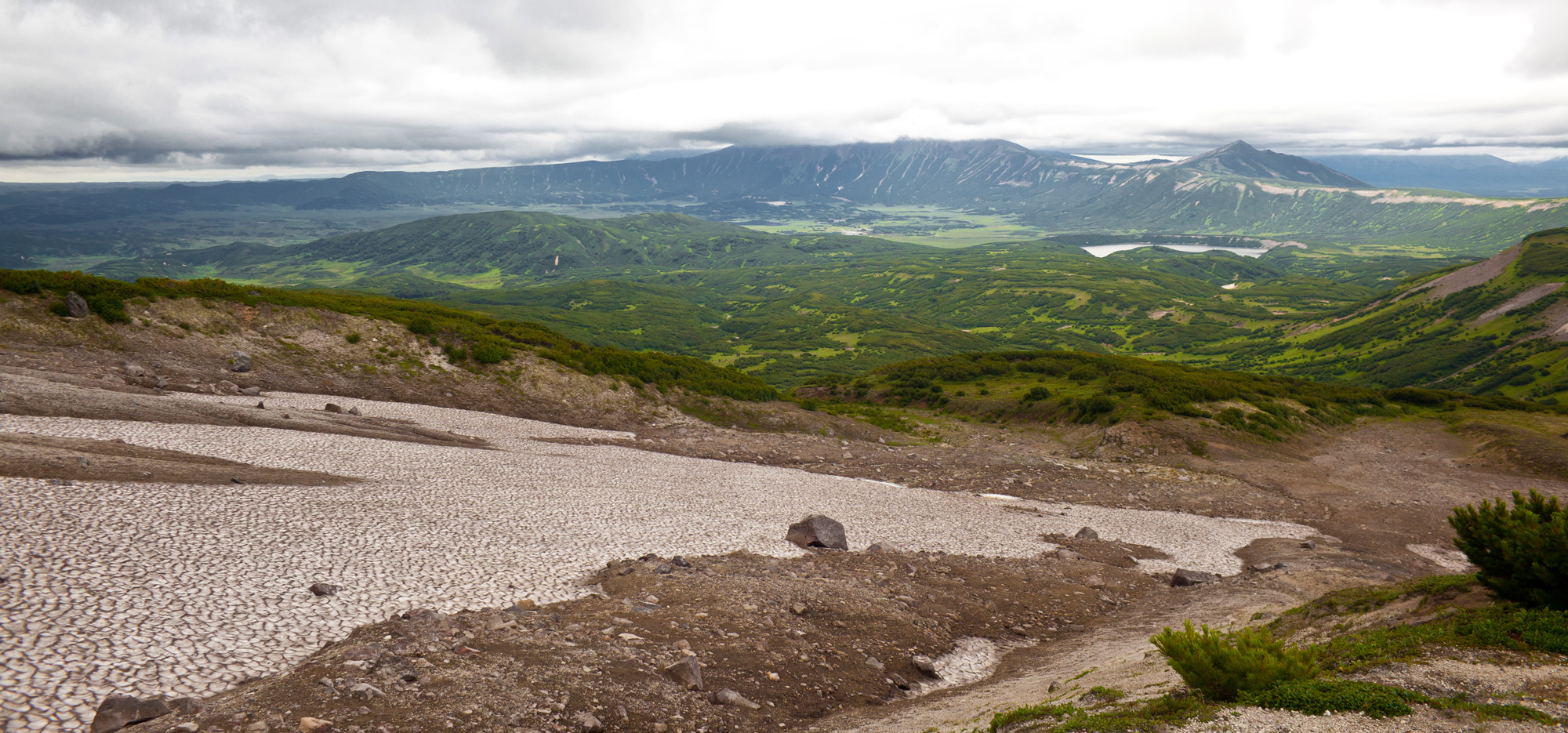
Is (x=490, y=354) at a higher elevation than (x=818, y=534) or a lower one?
higher

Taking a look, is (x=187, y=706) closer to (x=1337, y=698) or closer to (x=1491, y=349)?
(x=1337, y=698)

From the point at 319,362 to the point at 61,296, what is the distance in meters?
15.6

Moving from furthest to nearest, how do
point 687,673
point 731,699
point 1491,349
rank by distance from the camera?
1. point 1491,349
2. point 687,673
3. point 731,699

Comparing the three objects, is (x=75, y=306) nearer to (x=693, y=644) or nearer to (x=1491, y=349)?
(x=693, y=644)

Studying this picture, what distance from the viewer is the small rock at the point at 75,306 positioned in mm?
44406

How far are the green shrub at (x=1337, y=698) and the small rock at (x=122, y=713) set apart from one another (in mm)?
21556

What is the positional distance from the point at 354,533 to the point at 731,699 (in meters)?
16.2

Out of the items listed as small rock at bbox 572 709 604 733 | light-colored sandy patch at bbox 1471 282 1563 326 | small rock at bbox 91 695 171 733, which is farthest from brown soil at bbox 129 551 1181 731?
light-colored sandy patch at bbox 1471 282 1563 326

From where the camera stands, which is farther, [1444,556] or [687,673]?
[1444,556]

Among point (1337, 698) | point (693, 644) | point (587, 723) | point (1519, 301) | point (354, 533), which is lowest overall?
point (1519, 301)

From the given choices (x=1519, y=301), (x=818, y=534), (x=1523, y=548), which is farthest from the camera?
(x=1519, y=301)

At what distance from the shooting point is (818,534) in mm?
32250

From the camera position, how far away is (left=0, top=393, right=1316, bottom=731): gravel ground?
1534 centimetres

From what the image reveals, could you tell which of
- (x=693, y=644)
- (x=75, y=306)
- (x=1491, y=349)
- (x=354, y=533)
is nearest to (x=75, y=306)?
(x=75, y=306)
